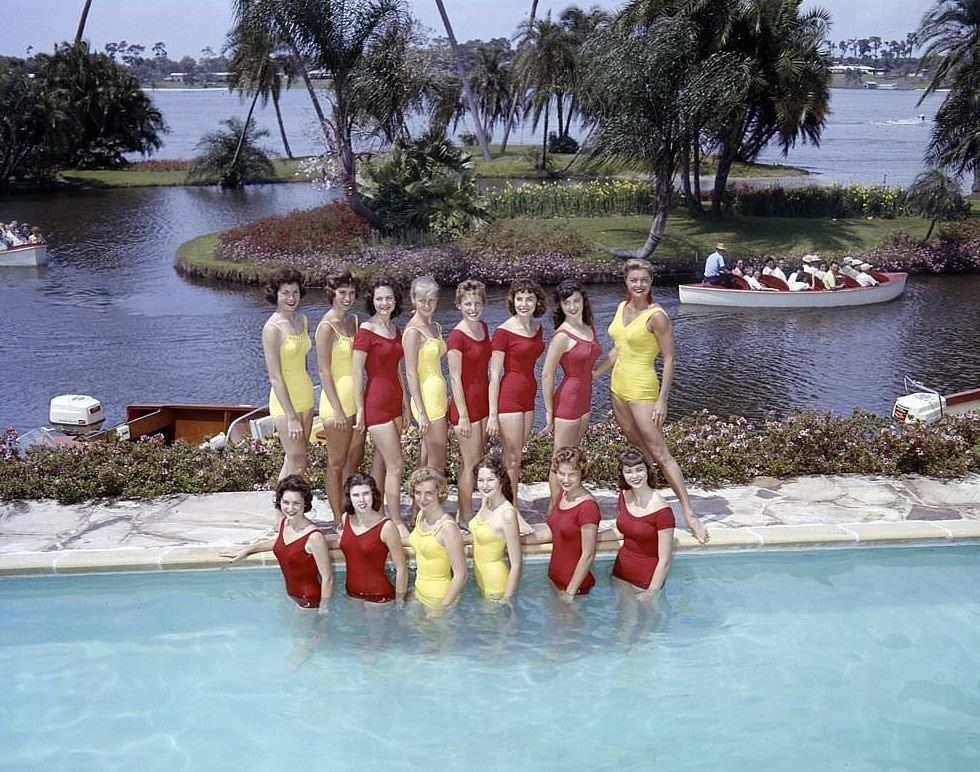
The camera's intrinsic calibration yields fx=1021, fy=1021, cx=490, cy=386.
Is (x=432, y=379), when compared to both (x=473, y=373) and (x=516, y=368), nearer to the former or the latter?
(x=473, y=373)

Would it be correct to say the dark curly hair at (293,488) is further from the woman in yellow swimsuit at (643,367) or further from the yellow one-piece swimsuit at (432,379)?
the woman in yellow swimsuit at (643,367)

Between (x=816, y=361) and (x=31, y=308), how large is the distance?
19381 millimetres

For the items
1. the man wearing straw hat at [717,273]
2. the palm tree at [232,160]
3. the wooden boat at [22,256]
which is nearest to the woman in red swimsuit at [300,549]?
the man wearing straw hat at [717,273]

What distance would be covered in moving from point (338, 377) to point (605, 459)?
3164 mm

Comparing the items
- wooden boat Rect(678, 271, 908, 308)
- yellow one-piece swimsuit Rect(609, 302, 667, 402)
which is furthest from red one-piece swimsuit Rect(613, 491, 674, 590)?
wooden boat Rect(678, 271, 908, 308)

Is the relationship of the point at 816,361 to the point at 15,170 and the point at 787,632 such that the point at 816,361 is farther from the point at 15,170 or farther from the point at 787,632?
the point at 15,170

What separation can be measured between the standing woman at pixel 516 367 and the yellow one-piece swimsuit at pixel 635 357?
710 mm

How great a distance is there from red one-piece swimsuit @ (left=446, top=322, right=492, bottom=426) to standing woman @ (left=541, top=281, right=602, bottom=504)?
494mm

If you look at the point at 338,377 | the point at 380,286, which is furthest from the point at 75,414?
the point at 380,286

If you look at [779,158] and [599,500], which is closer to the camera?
[599,500]

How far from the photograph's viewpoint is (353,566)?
7.84 meters

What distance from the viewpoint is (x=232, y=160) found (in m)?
54.2

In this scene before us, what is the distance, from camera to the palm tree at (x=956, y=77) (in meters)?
33.3

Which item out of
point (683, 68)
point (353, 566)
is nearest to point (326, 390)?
point (353, 566)
